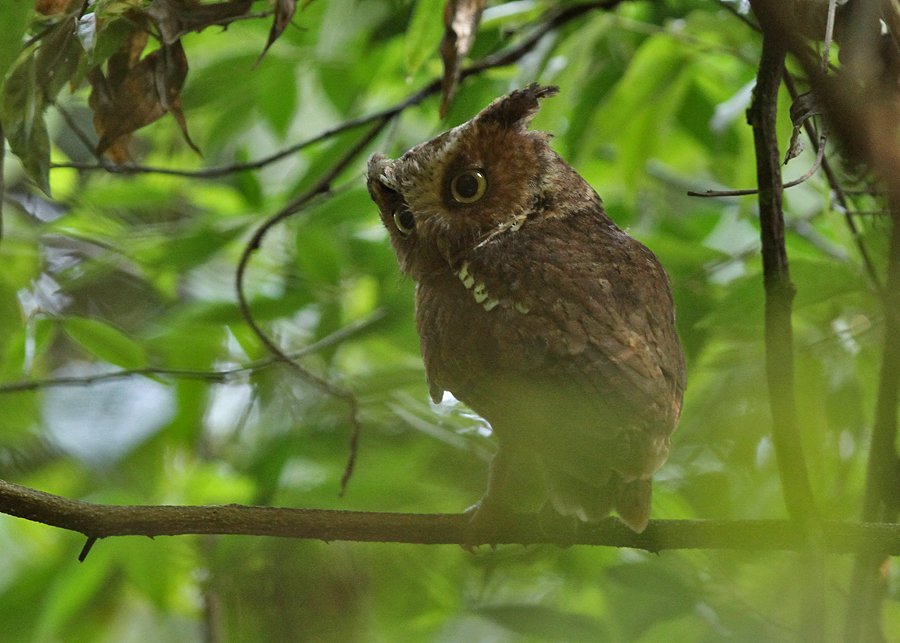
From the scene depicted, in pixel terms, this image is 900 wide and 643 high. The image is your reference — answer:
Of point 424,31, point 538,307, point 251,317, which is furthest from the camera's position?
point 251,317

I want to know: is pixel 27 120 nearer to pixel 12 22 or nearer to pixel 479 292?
pixel 12 22

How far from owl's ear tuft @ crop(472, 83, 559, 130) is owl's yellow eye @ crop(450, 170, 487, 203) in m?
0.07

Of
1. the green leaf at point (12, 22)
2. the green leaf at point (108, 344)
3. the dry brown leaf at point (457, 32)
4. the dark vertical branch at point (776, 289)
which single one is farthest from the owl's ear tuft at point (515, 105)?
the green leaf at point (108, 344)

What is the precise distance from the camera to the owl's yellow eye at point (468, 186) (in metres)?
1.08

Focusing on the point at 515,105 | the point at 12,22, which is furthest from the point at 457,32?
the point at 12,22

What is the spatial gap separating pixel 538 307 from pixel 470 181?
0.19 metres

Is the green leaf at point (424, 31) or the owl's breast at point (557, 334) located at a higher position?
the green leaf at point (424, 31)

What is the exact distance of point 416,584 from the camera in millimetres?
1941

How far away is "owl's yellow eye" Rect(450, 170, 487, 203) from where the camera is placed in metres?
1.08

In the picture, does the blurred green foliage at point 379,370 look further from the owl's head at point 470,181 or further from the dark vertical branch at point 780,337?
the owl's head at point 470,181

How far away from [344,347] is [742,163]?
3.29 ft

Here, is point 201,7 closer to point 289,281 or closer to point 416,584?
point 289,281

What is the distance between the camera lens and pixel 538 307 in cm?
102

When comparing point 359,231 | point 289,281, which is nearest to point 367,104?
point 359,231
